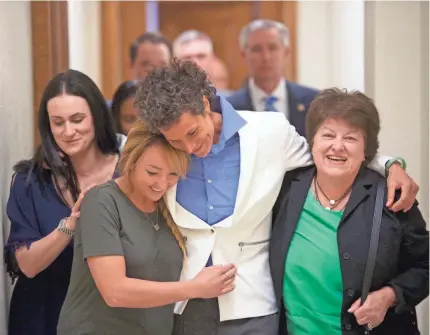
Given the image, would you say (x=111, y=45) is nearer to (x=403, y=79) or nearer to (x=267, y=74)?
(x=267, y=74)

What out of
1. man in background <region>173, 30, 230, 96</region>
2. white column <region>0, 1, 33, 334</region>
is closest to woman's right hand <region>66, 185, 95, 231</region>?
white column <region>0, 1, 33, 334</region>

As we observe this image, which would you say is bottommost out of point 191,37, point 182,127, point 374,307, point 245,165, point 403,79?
point 374,307

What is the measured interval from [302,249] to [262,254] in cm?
12

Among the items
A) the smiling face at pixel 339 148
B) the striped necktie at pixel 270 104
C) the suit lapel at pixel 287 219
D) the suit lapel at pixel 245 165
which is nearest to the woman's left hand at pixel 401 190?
the smiling face at pixel 339 148

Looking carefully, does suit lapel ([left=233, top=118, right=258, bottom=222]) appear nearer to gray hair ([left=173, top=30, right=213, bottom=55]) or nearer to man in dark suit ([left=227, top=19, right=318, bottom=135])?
man in dark suit ([left=227, top=19, right=318, bottom=135])

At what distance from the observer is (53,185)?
187 cm

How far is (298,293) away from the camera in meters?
1.72

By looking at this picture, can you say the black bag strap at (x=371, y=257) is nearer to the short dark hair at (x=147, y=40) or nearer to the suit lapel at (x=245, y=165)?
the suit lapel at (x=245, y=165)

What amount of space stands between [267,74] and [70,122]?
1.19 meters

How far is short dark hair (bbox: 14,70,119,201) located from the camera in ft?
6.09

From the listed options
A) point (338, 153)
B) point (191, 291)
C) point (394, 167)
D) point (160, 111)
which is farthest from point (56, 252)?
point (394, 167)

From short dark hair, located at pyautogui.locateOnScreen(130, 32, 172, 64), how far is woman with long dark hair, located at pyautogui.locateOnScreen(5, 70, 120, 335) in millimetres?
974

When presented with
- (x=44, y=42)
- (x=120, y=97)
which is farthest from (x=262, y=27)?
(x=44, y=42)

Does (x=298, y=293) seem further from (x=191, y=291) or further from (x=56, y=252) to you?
(x=56, y=252)
